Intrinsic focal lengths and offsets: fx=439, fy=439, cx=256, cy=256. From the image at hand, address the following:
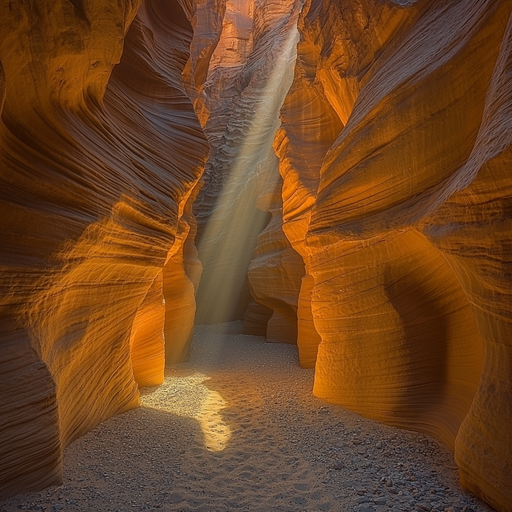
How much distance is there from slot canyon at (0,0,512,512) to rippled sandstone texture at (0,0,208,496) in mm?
21

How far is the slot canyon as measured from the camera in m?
3.57

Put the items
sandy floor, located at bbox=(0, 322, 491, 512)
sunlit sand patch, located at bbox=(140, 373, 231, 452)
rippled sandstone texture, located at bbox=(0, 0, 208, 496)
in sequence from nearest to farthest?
rippled sandstone texture, located at bbox=(0, 0, 208, 496), sandy floor, located at bbox=(0, 322, 491, 512), sunlit sand patch, located at bbox=(140, 373, 231, 452)

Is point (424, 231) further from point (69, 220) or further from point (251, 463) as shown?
point (69, 220)

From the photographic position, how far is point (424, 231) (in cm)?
459

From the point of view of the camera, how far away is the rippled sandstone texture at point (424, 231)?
3557 mm

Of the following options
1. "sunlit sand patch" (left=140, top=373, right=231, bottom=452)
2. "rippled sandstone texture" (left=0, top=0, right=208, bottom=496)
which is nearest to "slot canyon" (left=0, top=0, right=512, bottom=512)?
"rippled sandstone texture" (left=0, top=0, right=208, bottom=496)

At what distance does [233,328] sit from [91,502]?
1297 centimetres

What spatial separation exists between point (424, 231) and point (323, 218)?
8.69ft

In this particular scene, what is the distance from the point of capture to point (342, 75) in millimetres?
8305

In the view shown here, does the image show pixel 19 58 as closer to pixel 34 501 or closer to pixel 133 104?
pixel 133 104

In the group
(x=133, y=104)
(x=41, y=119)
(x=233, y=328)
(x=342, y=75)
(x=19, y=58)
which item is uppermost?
(x=342, y=75)

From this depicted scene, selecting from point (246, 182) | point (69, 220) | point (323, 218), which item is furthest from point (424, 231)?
point (246, 182)

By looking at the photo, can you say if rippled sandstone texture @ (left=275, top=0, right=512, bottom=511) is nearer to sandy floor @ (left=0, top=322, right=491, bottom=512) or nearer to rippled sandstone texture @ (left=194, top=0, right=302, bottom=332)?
sandy floor @ (left=0, top=322, right=491, bottom=512)

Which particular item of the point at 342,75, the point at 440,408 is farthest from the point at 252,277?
the point at 440,408
